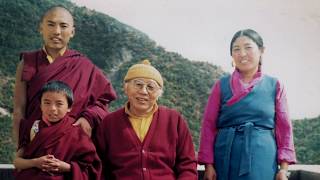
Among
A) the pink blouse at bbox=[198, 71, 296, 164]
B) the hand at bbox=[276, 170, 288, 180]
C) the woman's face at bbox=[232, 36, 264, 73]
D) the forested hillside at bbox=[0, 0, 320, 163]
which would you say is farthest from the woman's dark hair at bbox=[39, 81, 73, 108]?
the forested hillside at bbox=[0, 0, 320, 163]

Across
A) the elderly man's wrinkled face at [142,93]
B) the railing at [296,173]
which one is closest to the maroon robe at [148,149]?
the elderly man's wrinkled face at [142,93]

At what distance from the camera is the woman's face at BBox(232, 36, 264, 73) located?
3.10 metres

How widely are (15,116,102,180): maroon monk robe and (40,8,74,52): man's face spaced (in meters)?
0.66

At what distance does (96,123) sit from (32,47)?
4.72 metres

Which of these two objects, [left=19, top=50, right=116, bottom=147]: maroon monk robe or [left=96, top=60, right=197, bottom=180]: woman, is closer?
[left=96, top=60, right=197, bottom=180]: woman

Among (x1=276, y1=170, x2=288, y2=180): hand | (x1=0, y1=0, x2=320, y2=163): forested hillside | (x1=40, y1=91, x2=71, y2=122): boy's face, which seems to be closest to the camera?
(x1=40, y1=91, x2=71, y2=122): boy's face

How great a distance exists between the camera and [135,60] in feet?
25.7

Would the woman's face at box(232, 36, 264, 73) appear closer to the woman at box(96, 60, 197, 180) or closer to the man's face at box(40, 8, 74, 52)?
the woman at box(96, 60, 197, 180)

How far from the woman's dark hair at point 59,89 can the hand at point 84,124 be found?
0.17 metres

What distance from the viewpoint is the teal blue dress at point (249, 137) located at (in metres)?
2.96

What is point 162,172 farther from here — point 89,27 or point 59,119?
point 89,27

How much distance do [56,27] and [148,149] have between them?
3.72 feet

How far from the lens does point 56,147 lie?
265 cm

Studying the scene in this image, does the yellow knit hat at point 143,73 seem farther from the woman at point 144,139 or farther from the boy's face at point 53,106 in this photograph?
the boy's face at point 53,106
